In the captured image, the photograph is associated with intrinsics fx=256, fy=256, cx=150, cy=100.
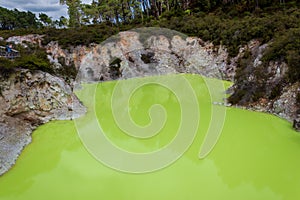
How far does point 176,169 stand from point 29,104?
8121 mm

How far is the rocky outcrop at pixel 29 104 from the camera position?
10.3 m

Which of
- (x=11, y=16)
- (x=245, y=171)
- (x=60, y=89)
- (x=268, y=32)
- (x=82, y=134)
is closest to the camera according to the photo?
(x=245, y=171)

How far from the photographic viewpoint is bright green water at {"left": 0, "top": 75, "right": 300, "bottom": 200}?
6.62m

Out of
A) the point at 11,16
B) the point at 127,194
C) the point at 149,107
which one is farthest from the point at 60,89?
the point at 11,16

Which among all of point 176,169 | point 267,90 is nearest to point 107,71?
point 267,90

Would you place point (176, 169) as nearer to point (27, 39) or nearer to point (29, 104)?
point (29, 104)

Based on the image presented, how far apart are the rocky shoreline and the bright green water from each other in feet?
2.74

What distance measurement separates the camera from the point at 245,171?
7.31m

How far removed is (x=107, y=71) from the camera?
22.0 meters

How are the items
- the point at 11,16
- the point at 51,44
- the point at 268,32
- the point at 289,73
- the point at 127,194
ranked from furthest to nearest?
1. the point at 11,16
2. the point at 51,44
3. the point at 268,32
4. the point at 289,73
5. the point at 127,194

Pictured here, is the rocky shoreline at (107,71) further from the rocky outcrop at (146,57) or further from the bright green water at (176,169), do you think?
the bright green water at (176,169)

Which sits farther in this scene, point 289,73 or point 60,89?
point 60,89

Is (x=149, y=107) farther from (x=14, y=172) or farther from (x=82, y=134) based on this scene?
(x=14, y=172)

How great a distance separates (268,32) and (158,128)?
1123cm
